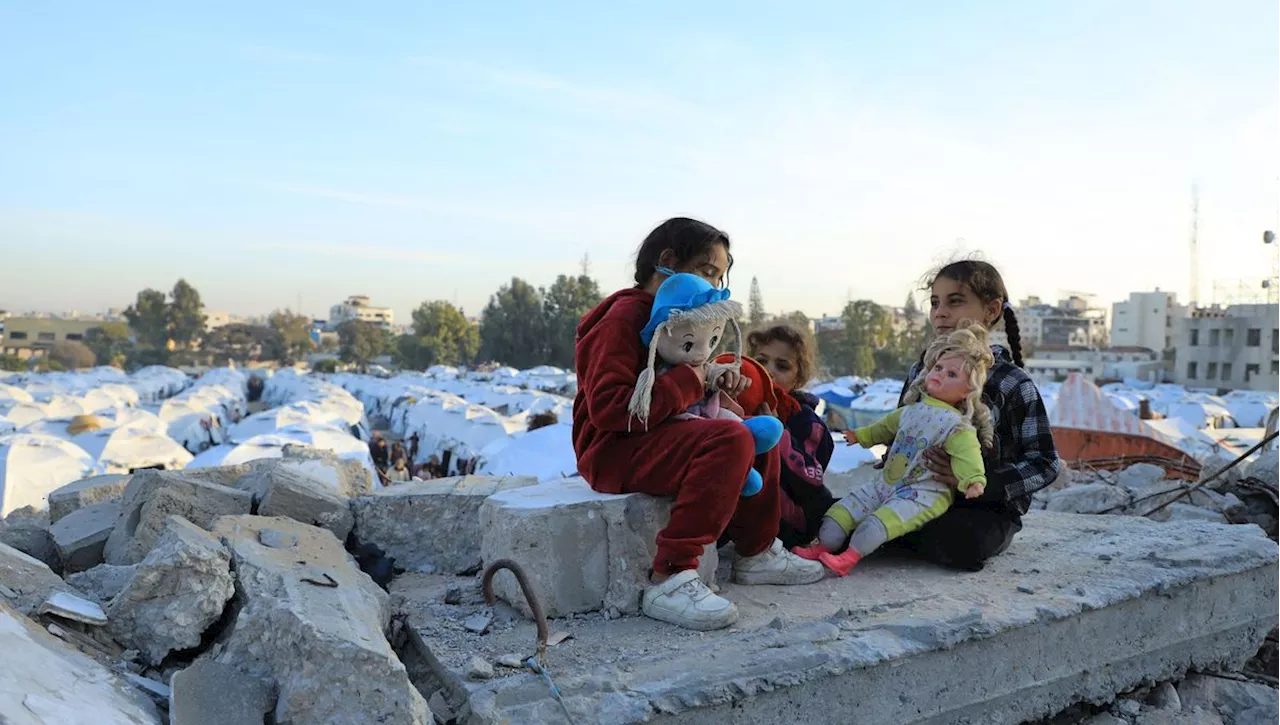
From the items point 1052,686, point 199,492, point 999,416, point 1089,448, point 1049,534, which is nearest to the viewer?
point 1052,686

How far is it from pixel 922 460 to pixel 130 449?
55.4 feet

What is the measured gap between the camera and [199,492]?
294cm

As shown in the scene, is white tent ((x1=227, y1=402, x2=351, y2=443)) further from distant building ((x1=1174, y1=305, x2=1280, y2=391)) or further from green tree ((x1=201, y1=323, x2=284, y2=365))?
green tree ((x1=201, y1=323, x2=284, y2=365))

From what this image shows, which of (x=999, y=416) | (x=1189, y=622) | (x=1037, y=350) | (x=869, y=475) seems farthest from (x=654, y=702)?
(x=1037, y=350)

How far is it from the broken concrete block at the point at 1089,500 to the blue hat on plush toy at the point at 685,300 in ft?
11.7

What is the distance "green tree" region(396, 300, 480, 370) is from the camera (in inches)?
2857

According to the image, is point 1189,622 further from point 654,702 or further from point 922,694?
point 654,702

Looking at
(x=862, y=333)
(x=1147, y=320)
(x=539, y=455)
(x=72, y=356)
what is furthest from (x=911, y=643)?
(x=1147, y=320)

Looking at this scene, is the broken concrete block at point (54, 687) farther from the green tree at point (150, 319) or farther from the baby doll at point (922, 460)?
the green tree at point (150, 319)

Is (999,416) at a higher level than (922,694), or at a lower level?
higher

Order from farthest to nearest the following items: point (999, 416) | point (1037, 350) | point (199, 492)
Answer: point (1037, 350), point (999, 416), point (199, 492)

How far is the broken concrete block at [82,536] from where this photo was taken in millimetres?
2793

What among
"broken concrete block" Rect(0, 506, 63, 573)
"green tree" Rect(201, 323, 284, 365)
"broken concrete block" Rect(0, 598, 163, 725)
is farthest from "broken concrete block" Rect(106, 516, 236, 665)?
"green tree" Rect(201, 323, 284, 365)

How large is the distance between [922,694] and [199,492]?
8.29 feet
